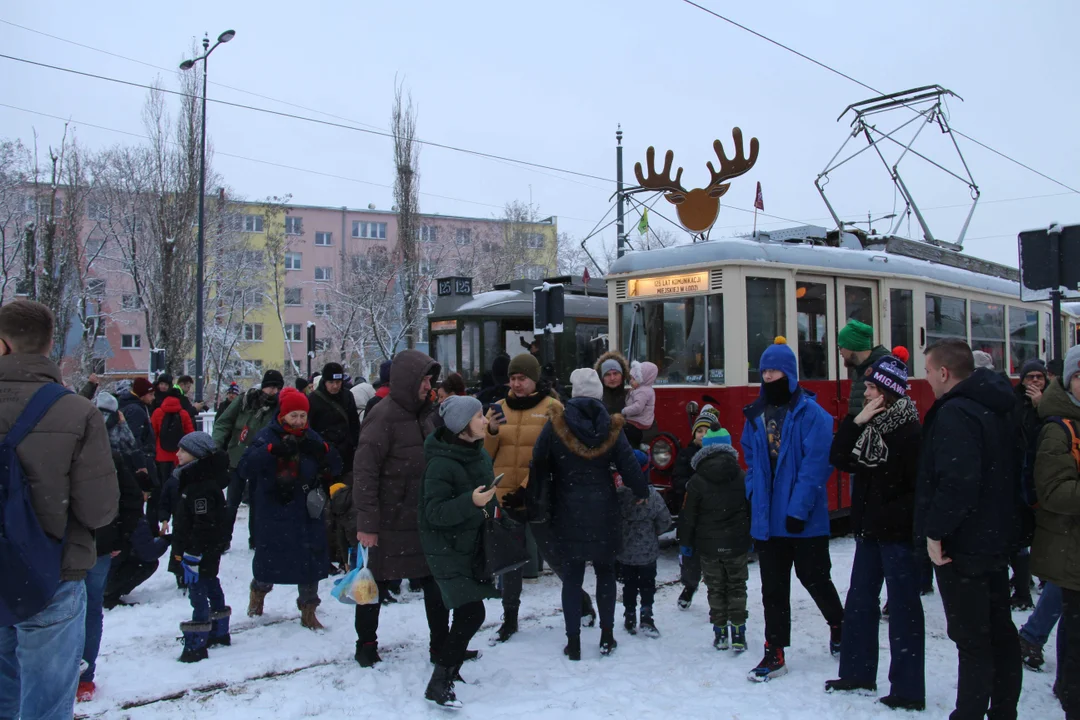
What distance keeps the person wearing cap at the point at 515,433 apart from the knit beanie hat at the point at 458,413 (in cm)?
130

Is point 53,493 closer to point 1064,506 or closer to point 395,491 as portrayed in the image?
point 395,491

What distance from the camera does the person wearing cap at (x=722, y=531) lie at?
18.2 feet

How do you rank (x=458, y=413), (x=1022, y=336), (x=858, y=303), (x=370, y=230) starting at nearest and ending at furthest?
(x=458, y=413)
(x=858, y=303)
(x=1022, y=336)
(x=370, y=230)

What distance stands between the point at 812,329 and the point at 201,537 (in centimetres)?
629

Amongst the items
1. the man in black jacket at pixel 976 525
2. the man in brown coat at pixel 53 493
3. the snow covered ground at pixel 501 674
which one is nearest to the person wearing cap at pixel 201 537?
the snow covered ground at pixel 501 674

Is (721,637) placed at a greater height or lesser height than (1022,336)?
lesser

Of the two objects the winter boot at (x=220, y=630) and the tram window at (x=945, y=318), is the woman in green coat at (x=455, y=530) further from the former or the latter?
the tram window at (x=945, y=318)

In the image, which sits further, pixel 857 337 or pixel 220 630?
pixel 857 337

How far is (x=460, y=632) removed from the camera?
4.73 m

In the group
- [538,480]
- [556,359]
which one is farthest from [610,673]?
[556,359]

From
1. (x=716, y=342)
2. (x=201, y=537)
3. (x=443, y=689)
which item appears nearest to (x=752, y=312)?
(x=716, y=342)

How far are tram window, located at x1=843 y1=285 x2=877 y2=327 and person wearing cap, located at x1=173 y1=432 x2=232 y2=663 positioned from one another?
263 inches

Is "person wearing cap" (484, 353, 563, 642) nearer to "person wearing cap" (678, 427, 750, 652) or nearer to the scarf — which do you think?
"person wearing cap" (678, 427, 750, 652)

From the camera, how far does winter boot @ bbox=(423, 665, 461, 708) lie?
469 centimetres
